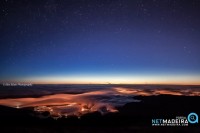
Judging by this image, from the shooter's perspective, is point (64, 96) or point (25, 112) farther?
point (64, 96)

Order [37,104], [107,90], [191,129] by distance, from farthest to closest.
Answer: [107,90], [37,104], [191,129]

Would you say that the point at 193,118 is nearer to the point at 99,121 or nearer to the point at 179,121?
the point at 179,121

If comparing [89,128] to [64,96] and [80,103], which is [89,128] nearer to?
[80,103]

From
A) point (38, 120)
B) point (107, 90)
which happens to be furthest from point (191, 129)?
point (38, 120)
